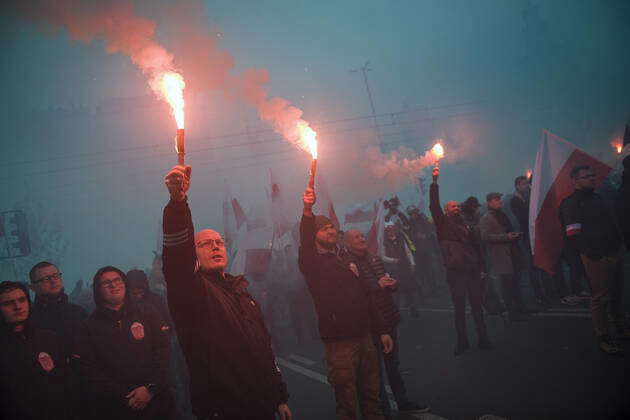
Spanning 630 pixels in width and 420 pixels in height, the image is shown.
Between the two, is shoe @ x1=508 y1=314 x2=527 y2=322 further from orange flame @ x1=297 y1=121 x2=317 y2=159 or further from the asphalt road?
orange flame @ x1=297 y1=121 x2=317 y2=159

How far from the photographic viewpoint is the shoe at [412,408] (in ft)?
13.6

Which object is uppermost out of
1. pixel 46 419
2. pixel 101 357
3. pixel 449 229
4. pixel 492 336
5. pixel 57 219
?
pixel 57 219

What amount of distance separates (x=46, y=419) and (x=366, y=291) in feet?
9.92

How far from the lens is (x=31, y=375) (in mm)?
3285

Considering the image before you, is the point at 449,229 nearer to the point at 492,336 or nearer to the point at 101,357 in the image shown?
the point at 492,336

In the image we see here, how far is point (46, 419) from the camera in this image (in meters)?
3.21

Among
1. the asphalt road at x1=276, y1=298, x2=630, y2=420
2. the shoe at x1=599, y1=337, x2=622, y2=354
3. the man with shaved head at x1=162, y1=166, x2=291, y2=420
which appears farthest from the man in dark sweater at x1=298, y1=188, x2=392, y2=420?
the shoe at x1=599, y1=337, x2=622, y2=354

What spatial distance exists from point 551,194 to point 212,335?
6308 mm

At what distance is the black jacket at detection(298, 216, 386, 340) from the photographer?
3644 mm

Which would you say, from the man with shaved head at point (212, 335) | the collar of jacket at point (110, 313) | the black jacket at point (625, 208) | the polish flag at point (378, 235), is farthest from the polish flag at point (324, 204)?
the man with shaved head at point (212, 335)

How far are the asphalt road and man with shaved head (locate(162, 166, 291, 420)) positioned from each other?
2548 mm

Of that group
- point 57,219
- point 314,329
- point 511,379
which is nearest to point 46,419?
point 511,379

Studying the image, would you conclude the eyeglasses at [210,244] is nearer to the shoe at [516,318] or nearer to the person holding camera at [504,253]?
the person holding camera at [504,253]

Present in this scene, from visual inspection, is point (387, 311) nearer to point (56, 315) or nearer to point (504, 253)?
point (56, 315)
